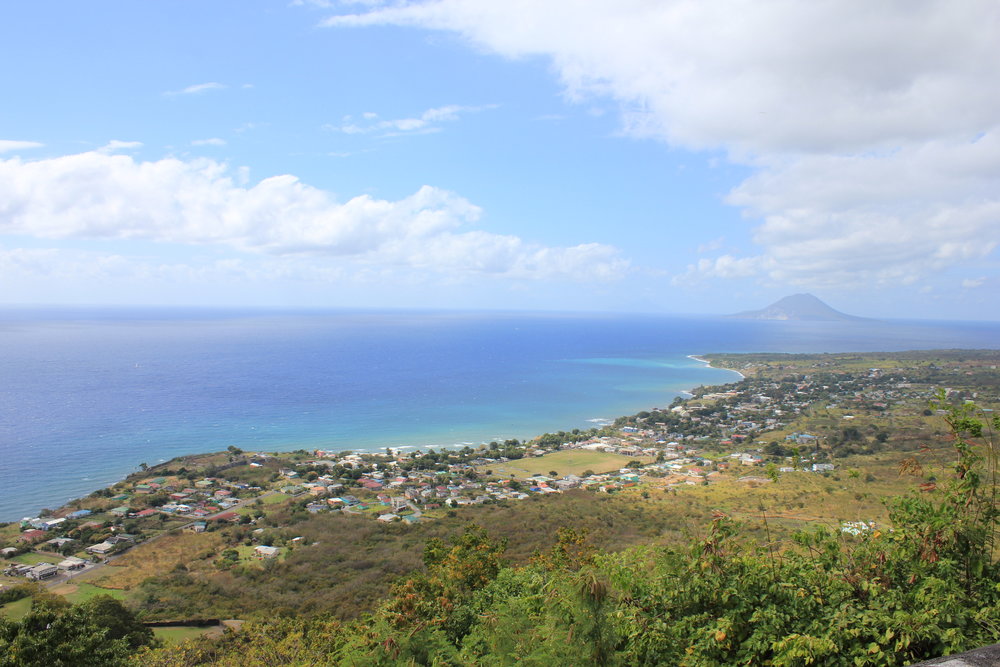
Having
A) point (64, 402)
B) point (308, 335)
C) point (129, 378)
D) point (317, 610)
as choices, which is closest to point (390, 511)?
point (317, 610)

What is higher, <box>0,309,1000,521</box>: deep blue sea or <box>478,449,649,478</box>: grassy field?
<box>0,309,1000,521</box>: deep blue sea

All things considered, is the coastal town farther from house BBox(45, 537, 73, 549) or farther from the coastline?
the coastline

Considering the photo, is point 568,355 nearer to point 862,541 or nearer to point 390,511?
point 390,511

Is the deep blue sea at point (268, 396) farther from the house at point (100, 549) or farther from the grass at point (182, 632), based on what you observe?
the grass at point (182, 632)

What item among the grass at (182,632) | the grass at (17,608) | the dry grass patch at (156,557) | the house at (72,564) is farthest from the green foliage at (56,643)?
the house at (72,564)

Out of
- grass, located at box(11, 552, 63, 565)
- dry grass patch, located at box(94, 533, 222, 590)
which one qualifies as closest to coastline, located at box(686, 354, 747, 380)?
dry grass patch, located at box(94, 533, 222, 590)

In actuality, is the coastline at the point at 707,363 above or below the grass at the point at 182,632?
above
